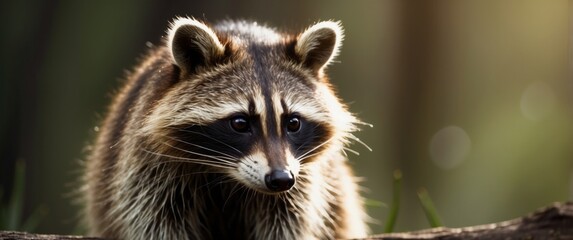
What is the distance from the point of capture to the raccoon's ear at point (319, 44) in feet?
17.7

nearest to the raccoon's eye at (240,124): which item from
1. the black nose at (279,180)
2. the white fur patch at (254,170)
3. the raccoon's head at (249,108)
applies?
the raccoon's head at (249,108)

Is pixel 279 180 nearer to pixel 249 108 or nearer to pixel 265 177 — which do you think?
pixel 265 177

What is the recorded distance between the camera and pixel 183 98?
5125 mm

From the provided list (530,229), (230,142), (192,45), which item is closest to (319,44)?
(192,45)

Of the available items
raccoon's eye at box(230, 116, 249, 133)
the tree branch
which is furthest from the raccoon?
the tree branch

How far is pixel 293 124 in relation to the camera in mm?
5062

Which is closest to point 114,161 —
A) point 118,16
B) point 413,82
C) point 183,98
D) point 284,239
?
point 183,98

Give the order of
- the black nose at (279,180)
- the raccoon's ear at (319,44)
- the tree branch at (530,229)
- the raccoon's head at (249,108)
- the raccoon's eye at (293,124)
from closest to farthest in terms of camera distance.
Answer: the tree branch at (530,229) → the black nose at (279,180) → the raccoon's head at (249,108) → the raccoon's eye at (293,124) → the raccoon's ear at (319,44)

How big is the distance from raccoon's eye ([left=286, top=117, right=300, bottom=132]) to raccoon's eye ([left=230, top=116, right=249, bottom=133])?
25 cm

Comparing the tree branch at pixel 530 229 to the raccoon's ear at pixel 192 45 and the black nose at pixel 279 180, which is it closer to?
the black nose at pixel 279 180

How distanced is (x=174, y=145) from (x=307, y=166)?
0.81 meters

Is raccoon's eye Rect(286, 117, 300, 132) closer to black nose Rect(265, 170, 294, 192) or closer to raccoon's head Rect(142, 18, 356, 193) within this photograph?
raccoon's head Rect(142, 18, 356, 193)

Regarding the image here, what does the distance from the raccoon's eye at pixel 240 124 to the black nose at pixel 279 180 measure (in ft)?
1.34

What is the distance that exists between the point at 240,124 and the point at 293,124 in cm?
32
